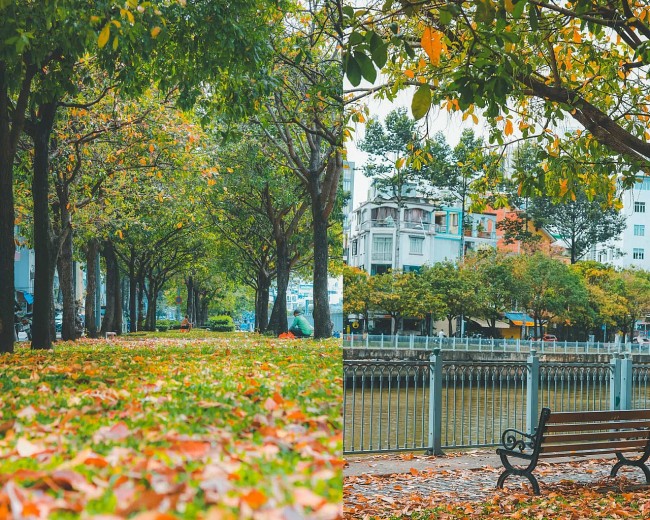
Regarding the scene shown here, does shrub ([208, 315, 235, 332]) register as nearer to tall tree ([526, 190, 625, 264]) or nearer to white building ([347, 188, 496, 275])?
white building ([347, 188, 496, 275])

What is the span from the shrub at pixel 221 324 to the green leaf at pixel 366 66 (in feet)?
4.85

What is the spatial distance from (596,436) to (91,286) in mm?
4283

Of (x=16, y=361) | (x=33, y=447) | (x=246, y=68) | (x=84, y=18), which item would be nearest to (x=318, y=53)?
(x=246, y=68)

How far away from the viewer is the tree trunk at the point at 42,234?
2879mm

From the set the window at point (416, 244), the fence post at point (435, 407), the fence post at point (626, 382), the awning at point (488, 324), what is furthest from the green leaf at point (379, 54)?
the fence post at point (626, 382)

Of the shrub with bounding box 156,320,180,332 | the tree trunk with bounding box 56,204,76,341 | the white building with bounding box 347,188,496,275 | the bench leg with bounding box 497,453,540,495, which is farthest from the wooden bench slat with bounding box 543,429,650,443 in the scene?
the tree trunk with bounding box 56,204,76,341

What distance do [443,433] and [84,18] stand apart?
20.6 ft

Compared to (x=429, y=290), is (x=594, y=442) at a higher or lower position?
lower

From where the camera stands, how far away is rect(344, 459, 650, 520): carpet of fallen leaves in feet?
18.4

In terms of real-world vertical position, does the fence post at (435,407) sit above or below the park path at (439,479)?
above

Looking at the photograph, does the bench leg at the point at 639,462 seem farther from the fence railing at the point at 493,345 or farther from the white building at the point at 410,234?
the white building at the point at 410,234

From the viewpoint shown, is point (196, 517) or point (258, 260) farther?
point (258, 260)

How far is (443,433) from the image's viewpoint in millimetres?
8234

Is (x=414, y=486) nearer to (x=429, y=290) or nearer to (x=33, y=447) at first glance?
(x=429, y=290)
